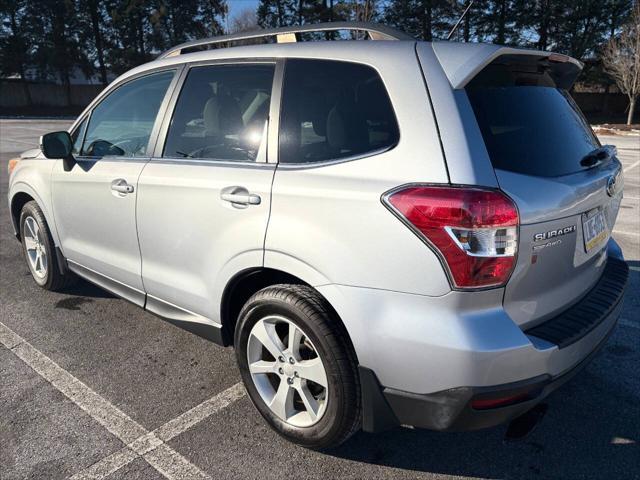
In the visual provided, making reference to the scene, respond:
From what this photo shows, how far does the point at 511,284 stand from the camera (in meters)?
1.97

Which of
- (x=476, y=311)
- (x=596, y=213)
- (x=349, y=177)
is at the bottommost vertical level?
(x=476, y=311)

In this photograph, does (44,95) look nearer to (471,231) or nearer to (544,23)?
(544,23)

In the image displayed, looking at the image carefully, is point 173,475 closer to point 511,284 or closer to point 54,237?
point 511,284

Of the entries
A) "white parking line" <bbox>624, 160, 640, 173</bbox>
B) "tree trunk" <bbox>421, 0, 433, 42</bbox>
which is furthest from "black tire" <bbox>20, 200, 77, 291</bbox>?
"tree trunk" <bbox>421, 0, 433, 42</bbox>

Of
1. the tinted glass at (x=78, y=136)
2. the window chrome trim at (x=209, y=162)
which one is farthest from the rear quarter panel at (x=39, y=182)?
the window chrome trim at (x=209, y=162)

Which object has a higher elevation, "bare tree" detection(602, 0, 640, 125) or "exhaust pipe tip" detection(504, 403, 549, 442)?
"bare tree" detection(602, 0, 640, 125)

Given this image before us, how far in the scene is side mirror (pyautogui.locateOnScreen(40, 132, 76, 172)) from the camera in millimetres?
3469

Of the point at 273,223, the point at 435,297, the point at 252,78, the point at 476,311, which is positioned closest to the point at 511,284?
the point at 476,311

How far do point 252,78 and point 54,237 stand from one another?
2.25 metres

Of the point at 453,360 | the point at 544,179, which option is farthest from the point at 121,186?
the point at 544,179

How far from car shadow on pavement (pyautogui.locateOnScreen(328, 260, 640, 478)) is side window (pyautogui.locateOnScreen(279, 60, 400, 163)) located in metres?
1.41

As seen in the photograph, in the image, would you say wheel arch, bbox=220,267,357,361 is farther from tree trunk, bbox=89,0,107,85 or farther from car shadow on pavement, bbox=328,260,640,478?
tree trunk, bbox=89,0,107,85

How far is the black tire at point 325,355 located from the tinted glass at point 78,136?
210 centimetres

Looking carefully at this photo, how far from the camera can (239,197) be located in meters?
2.47
